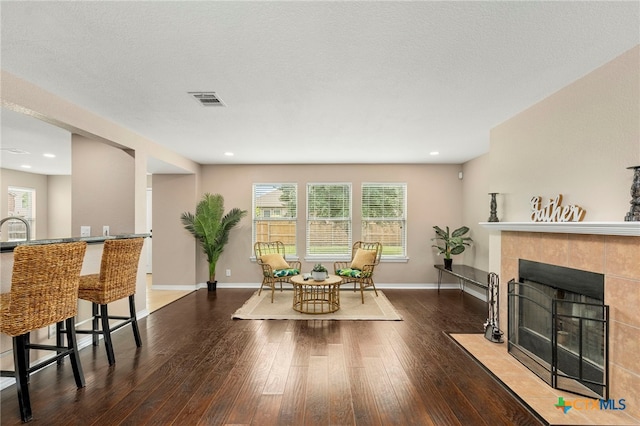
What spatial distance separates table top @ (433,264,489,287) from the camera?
4.67m

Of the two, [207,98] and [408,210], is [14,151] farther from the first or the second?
[408,210]

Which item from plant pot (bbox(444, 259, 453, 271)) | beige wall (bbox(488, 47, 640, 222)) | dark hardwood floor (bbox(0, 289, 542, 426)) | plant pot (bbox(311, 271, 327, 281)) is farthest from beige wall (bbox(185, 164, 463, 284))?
beige wall (bbox(488, 47, 640, 222))

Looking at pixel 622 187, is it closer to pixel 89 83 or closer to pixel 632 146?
pixel 632 146

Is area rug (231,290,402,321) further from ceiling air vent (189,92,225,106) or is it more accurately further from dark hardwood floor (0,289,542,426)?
ceiling air vent (189,92,225,106)

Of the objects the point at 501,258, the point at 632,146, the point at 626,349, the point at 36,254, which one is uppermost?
the point at 632,146

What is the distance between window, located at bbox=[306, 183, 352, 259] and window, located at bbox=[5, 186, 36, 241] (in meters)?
6.65

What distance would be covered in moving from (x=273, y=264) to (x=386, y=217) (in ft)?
8.06

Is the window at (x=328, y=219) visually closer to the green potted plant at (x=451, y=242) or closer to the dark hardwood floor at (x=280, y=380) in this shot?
the green potted plant at (x=451, y=242)

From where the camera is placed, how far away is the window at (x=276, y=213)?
645cm

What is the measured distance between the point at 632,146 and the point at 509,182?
140cm

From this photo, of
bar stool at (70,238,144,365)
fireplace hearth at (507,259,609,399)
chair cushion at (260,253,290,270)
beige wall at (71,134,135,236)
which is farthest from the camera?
chair cushion at (260,253,290,270)

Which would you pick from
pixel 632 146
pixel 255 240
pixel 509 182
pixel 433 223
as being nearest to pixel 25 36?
pixel 632 146

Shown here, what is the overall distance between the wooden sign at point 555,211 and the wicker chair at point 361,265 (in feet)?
8.78

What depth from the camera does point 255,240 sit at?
6.45 meters
